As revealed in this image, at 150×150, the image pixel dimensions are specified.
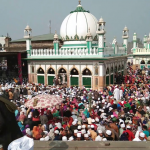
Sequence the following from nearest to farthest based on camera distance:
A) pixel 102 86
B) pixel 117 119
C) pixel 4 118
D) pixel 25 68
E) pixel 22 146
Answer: pixel 22 146
pixel 4 118
pixel 117 119
pixel 102 86
pixel 25 68

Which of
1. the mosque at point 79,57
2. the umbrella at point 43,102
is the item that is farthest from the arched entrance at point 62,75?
the umbrella at point 43,102

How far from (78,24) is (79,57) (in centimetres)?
428

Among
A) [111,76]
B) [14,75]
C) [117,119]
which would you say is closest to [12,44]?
[14,75]

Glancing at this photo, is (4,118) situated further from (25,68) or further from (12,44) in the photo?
(12,44)

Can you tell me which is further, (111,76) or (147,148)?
(111,76)

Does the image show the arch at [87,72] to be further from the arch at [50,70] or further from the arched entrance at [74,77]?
the arch at [50,70]

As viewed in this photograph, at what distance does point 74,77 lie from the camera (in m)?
18.8

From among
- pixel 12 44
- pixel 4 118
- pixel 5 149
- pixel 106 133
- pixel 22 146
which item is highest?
pixel 12 44

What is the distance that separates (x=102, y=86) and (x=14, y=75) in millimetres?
10106

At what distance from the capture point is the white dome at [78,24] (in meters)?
20.8

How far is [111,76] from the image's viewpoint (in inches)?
763

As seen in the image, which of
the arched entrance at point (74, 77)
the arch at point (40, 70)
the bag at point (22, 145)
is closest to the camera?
the bag at point (22, 145)

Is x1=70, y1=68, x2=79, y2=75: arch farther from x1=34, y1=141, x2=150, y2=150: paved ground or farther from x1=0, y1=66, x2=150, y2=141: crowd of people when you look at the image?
x1=34, y1=141, x2=150, y2=150: paved ground

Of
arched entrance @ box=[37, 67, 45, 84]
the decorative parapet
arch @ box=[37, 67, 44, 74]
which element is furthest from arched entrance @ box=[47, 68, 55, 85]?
the decorative parapet
